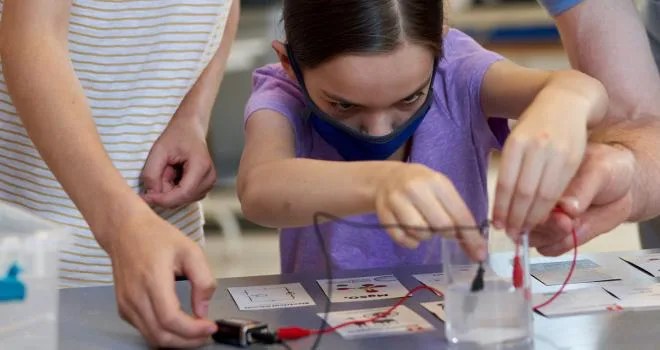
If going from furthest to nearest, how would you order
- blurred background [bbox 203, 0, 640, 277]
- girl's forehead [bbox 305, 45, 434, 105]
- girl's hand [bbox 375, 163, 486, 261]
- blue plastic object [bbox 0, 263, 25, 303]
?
1. blurred background [bbox 203, 0, 640, 277]
2. girl's forehead [bbox 305, 45, 434, 105]
3. girl's hand [bbox 375, 163, 486, 261]
4. blue plastic object [bbox 0, 263, 25, 303]

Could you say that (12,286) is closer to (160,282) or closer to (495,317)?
(160,282)

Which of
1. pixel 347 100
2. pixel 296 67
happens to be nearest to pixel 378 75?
pixel 347 100

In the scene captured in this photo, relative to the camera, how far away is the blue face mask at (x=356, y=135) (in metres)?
1.33

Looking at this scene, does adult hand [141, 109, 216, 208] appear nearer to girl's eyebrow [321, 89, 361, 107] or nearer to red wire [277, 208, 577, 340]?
girl's eyebrow [321, 89, 361, 107]

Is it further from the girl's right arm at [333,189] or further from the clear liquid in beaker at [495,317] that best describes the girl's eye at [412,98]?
the clear liquid in beaker at [495,317]

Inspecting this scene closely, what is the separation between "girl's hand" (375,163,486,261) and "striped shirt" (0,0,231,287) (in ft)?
1.78

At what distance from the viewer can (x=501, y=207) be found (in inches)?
41.8

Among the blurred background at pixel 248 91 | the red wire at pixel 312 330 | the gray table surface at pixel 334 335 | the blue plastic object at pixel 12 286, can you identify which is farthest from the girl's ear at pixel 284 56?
the blurred background at pixel 248 91

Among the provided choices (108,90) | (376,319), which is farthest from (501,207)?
(108,90)

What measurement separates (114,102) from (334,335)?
0.55m

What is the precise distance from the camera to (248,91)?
423 centimetres

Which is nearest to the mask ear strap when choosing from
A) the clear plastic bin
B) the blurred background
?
the clear plastic bin

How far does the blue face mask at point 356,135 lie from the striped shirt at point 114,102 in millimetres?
179

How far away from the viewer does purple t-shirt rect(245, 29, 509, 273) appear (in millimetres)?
1470
